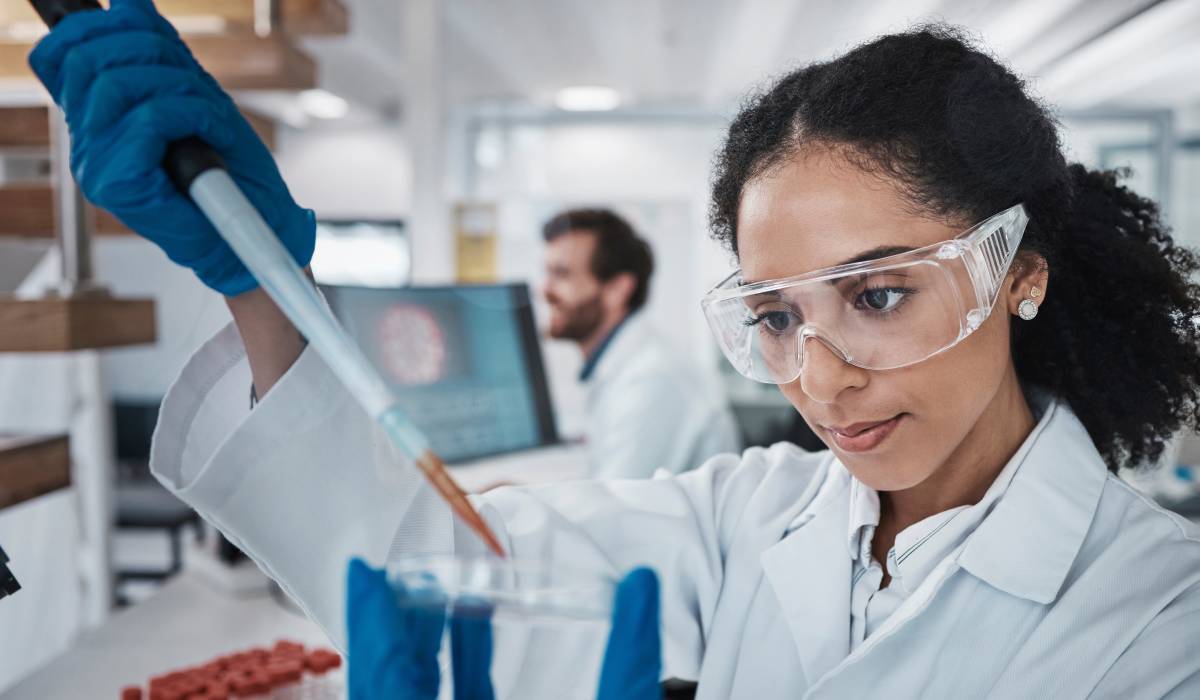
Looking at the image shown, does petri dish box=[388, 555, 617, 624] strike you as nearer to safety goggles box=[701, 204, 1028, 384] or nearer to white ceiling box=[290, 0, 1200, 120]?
safety goggles box=[701, 204, 1028, 384]

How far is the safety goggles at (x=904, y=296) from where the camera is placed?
2.80ft

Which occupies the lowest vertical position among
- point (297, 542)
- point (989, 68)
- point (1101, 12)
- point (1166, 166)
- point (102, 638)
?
point (102, 638)

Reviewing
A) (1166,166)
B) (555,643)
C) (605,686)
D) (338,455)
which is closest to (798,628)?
(555,643)

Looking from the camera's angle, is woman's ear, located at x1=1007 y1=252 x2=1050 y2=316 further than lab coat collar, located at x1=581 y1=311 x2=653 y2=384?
No

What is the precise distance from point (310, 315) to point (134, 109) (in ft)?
0.74

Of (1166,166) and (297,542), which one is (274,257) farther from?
(1166,166)

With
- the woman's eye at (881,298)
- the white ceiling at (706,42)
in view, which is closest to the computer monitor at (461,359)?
the woman's eye at (881,298)

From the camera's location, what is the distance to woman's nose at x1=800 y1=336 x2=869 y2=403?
898mm

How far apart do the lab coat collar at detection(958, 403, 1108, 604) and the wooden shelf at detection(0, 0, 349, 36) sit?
1.40 metres

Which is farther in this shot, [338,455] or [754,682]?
[754,682]

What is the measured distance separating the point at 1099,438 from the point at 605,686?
0.82 metres

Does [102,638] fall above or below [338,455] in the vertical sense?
below

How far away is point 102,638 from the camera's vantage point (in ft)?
4.94

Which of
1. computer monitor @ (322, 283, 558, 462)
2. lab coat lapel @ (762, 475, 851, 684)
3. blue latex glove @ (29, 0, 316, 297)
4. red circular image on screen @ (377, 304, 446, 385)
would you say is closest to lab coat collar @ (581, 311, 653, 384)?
computer monitor @ (322, 283, 558, 462)
